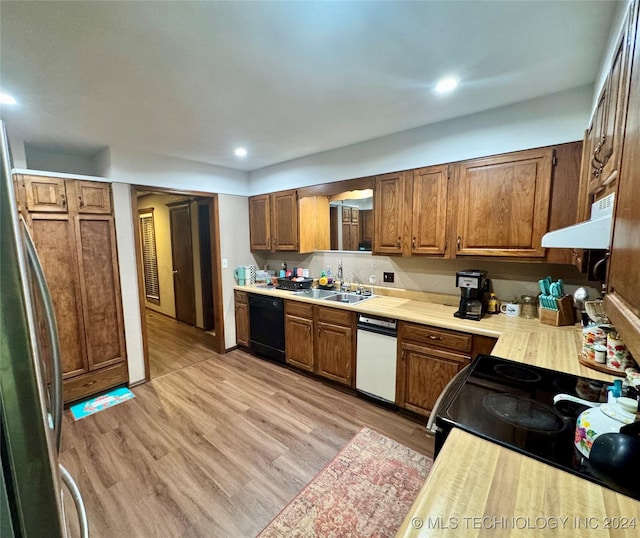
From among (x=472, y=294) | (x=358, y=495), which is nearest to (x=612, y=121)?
(x=472, y=294)

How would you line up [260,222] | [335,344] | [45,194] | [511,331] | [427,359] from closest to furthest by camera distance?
1. [511,331]
2. [427,359]
3. [45,194]
4. [335,344]
5. [260,222]

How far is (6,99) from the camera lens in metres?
1.82

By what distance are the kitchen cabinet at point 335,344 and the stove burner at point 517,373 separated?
4.43 ft

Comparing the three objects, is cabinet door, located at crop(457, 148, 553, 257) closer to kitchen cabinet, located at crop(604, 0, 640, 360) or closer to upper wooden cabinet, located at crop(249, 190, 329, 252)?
kitchen cabinet, located at crop(604, 0, 640, 360)

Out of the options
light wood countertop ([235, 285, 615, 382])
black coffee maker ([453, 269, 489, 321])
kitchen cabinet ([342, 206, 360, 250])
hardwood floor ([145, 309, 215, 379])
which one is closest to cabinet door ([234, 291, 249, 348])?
hardwood floor ([145, 309, 215, 379])

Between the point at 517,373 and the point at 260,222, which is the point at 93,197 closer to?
the point at 260,222

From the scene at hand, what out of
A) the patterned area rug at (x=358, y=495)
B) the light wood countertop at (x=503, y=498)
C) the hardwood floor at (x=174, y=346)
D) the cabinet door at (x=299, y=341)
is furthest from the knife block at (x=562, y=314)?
the hardwood floor at (x=174, y=346)

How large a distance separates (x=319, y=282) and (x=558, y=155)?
2434mm

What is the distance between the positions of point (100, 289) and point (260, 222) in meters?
1.92

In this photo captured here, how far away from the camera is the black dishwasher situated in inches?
130

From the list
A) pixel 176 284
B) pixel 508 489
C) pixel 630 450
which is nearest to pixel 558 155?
pixel 630 450

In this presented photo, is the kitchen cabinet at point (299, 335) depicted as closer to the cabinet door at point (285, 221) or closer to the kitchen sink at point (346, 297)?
the kitchen sink at point (346, 297)

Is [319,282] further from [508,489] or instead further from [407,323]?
[508,489]

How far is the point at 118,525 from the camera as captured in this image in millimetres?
1559
